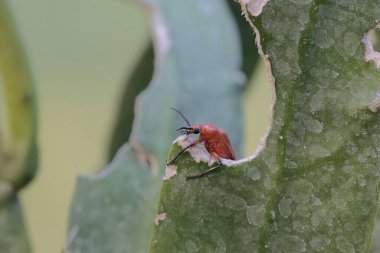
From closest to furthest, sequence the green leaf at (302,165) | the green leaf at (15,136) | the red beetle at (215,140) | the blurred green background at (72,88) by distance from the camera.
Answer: the green leaf at (302,165) → the red beetle at (215,140) → the green leaf at (15,136) → the blurred green background at (72,88)

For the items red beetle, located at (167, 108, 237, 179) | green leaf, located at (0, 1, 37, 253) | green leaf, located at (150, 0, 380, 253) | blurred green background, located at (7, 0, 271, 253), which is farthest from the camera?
blurred green background, located at (7, 0, 271, 253)

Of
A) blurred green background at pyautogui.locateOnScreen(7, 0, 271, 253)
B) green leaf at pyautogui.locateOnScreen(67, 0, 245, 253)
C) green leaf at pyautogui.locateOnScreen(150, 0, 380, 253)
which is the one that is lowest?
blurred green background at pyautogui.locateOnScreen(7, 0, 271, 253)

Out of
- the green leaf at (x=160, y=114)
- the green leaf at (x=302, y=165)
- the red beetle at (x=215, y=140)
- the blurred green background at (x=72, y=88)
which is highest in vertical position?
the green leaf at (x=302, y=165)

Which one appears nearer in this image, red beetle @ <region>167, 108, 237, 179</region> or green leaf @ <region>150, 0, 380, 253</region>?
green leaf @ <region>150, 0, 380, 253</region>

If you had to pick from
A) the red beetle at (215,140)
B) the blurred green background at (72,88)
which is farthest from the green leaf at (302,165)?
the blurred green background at (72,88)

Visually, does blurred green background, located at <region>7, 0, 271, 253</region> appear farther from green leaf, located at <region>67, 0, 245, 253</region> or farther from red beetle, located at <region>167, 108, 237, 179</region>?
red beetle, located at <region>167, 108, 237, 179</region>

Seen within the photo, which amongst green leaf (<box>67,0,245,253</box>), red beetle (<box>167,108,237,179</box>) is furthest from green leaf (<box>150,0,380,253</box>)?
green leaf (<box>67,0,245,253</box>)

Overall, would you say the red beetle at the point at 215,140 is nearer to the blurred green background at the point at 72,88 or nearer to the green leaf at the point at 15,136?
the green leaf at the point at 15,136
